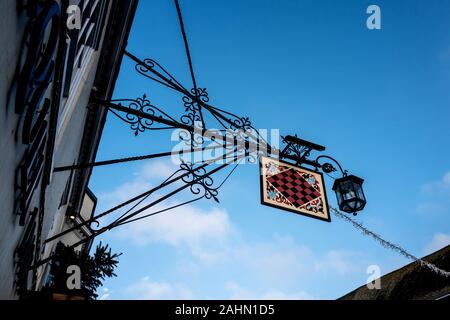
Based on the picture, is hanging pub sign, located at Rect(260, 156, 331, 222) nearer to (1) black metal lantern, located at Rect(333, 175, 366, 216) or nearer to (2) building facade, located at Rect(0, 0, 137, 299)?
(1) black metal lantern, located at Rect(333, 175, 366, 216)

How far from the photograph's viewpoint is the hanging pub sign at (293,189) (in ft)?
14.9

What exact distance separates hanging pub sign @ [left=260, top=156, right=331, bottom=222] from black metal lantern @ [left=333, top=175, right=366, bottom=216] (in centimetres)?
52

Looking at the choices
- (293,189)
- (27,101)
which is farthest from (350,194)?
(27,101)

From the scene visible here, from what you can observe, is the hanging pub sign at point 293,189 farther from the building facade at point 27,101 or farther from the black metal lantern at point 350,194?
the building facade at point 27,101

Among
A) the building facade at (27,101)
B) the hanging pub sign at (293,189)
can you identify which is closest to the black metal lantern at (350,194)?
the hanging pub sign at (293,189)

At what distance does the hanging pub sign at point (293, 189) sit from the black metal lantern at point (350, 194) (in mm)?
517

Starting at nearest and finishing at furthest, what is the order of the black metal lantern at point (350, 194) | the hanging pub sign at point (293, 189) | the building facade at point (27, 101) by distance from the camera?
the building facade at point (27, 101) → the hanging pub sign at point (293, 189) → the black metal lantern at point (350, 194)

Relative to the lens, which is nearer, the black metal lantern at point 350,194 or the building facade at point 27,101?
the building facade at point 27,101

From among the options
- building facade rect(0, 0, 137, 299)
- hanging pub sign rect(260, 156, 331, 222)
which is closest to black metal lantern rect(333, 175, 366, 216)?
hanging pub sign rect(260, 156, 331, 222)

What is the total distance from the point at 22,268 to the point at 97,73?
377cm

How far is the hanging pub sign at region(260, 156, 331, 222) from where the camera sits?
4555mm

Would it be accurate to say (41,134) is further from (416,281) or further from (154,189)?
(416,281)

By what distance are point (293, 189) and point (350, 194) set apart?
4.02 feet
